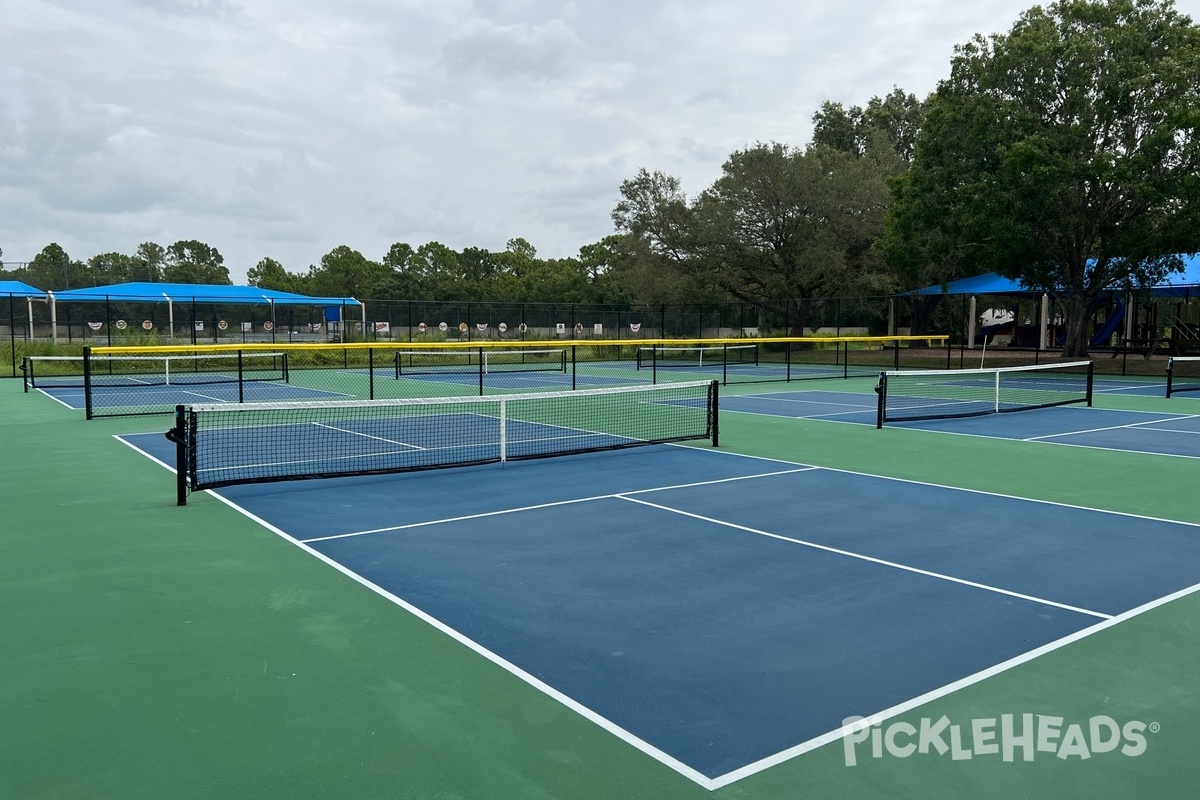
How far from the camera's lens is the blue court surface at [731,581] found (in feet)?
15.2

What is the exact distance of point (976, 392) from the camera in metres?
24.4

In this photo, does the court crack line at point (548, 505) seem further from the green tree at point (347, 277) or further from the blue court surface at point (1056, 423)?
the green tree at point (347, 277)

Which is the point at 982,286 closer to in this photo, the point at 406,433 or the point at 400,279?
the point at 406,433

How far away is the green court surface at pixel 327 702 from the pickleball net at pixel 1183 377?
19351 millimetres

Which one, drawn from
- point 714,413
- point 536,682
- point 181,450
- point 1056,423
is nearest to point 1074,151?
point 1056,423

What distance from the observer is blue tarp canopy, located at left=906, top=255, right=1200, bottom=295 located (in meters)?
35.1

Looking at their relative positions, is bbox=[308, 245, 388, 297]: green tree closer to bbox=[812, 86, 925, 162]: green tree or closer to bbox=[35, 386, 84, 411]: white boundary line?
bbox=[812, 86, 925, 162]: green tree

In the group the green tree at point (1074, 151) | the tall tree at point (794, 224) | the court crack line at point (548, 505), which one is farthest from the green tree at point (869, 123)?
the court crack line at point (548, 505)

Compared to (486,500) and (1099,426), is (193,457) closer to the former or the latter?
(486,500)

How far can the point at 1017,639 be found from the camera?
17.9 ft

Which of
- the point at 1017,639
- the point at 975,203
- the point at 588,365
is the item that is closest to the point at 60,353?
the point at 588,365

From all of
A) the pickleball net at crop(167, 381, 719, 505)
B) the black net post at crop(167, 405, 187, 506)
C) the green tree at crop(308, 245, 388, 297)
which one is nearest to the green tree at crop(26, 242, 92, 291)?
the green tree at crop(308, 245, 388, 297)

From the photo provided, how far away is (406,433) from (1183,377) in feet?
86.8

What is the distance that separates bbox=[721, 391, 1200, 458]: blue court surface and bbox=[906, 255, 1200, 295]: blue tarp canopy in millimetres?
17560
